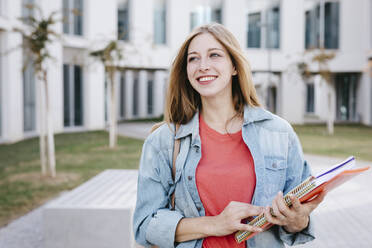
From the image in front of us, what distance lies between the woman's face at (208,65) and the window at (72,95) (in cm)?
1857

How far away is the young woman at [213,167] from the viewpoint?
184cm

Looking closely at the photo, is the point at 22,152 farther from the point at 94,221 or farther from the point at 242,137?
the point at 242,137

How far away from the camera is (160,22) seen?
24172 millimetres

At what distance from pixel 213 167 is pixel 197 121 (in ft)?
0.91

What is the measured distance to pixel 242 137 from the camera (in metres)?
1.94

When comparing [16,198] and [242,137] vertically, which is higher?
[242,137]

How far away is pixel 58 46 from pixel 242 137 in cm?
1837

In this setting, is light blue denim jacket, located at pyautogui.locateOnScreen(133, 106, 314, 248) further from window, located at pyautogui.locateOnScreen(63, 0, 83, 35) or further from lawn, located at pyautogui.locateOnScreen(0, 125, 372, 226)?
window, located at pyautogui.locateOnScreen(63, 0, 83, 35)

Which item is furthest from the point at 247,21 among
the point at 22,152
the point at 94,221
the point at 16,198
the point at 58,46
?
the point at 94,221

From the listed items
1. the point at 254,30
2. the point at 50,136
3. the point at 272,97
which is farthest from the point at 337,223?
the point at 272,97

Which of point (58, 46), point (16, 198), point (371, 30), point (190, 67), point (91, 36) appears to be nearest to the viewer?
point (190, 67)

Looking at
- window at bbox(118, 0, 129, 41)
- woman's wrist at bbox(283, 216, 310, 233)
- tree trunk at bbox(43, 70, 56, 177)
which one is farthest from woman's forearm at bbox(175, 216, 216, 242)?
window at bbox(118, 0, 129, 41)

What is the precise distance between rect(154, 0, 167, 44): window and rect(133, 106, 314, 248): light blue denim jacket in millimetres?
22684

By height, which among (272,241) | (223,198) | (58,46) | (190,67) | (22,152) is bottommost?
(22,152)
